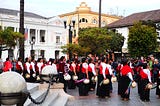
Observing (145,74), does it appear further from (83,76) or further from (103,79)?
(83,76)

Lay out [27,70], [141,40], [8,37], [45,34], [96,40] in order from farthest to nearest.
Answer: [45,34], [141,40], [96,40], [8,37], [27,70]

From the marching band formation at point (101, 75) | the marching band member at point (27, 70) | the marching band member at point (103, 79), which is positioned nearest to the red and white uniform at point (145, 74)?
the marching band formation at point (101, 75)

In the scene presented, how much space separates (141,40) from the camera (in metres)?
44.4

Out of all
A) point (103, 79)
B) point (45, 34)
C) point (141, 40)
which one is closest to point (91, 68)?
point (103, 79)

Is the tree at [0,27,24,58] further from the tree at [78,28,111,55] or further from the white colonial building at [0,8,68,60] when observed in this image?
the white colonial building at [0,8,68,60]

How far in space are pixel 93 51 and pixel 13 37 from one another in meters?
15.7

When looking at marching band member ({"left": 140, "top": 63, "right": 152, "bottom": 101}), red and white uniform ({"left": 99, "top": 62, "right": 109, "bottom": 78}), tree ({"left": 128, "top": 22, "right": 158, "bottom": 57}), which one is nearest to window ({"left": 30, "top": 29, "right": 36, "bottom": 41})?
tree ({"left": 128, "top": 22, "right": 158, "bottom": 57})

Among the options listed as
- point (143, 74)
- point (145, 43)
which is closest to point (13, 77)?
point (143, 74)

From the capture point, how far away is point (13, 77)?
551 cm

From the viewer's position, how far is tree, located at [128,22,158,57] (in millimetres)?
44031

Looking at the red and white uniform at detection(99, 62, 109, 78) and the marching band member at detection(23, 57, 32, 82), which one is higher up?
the red and white uniform at detection(99, 62, 109, 78)

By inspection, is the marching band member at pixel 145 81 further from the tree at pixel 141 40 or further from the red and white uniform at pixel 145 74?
the tree at pixel 141 40

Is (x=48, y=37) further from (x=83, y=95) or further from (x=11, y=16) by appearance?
(x=83, y=95)

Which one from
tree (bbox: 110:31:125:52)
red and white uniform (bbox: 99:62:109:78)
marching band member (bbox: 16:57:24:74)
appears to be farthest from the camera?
tree (bbox: 110:31:125:52)
